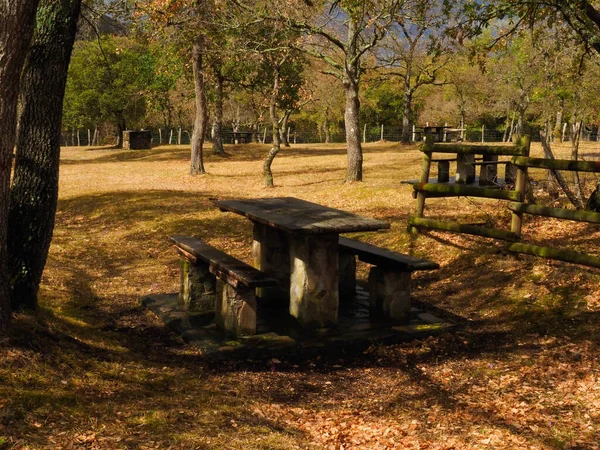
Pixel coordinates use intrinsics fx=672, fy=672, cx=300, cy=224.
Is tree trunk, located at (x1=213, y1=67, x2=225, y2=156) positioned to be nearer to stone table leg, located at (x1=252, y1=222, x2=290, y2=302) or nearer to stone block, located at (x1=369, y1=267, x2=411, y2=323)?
stone table leg, located at (x1=252, y1=222, x2=290, y2=302)

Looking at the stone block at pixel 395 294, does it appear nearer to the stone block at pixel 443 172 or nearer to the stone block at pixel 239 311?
the stone block at pixel 239 311

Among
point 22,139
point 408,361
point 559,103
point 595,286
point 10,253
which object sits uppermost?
point 559,103

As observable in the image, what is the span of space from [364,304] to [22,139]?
173 inches

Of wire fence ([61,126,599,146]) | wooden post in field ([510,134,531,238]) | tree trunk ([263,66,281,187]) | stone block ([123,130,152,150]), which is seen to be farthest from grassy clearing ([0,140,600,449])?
wire fence ([61,126,599,146])

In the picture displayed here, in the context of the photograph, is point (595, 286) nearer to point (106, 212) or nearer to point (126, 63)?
point (106, 212)

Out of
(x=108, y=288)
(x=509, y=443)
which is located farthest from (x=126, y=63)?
(x=509, y=443)

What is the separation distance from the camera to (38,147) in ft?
20.5

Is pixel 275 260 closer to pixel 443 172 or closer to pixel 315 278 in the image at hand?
pixel 315 278

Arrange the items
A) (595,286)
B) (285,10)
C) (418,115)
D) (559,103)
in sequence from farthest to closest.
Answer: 1. (418,115)
2. (559,103)
3. (285,10)
4. (595,286)

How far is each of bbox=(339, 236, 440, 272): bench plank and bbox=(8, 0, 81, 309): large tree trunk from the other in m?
3.53

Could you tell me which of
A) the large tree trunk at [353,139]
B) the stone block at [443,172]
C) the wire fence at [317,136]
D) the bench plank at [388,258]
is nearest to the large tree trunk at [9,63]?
the bench plank at [388,258]

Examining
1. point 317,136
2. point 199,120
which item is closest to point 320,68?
point 199,120

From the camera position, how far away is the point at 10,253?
630 cm

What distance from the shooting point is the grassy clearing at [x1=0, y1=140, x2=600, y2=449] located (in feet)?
15.3
